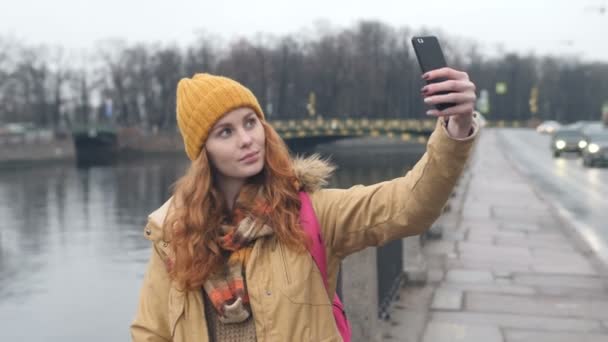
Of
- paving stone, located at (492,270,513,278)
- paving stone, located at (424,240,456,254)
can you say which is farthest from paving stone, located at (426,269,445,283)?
paving stone, located at (424,240,456,254)

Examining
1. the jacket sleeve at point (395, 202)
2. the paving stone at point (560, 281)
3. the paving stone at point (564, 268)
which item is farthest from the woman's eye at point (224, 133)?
the paving stone at point (564, 268)

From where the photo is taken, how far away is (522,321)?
6.77 m

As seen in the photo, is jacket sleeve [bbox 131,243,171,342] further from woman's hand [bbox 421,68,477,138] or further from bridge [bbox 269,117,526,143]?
bridge [bbox 269,117,526,143]

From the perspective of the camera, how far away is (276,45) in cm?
8512

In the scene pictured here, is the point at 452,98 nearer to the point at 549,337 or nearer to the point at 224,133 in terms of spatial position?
the point at 224,133

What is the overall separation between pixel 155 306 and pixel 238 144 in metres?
0.57

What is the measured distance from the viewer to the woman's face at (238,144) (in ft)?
8.25

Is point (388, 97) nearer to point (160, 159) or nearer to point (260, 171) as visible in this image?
point (160, 159)

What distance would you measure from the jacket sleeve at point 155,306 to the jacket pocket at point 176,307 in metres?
0.07

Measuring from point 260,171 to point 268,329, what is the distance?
51cm

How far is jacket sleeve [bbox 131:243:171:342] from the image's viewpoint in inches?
99.9

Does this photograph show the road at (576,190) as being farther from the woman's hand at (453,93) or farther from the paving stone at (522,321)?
the woman's hand at (453,93)

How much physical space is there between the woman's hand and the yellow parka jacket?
8 centimetres

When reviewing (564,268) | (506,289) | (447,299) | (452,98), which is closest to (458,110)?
(452,98)
